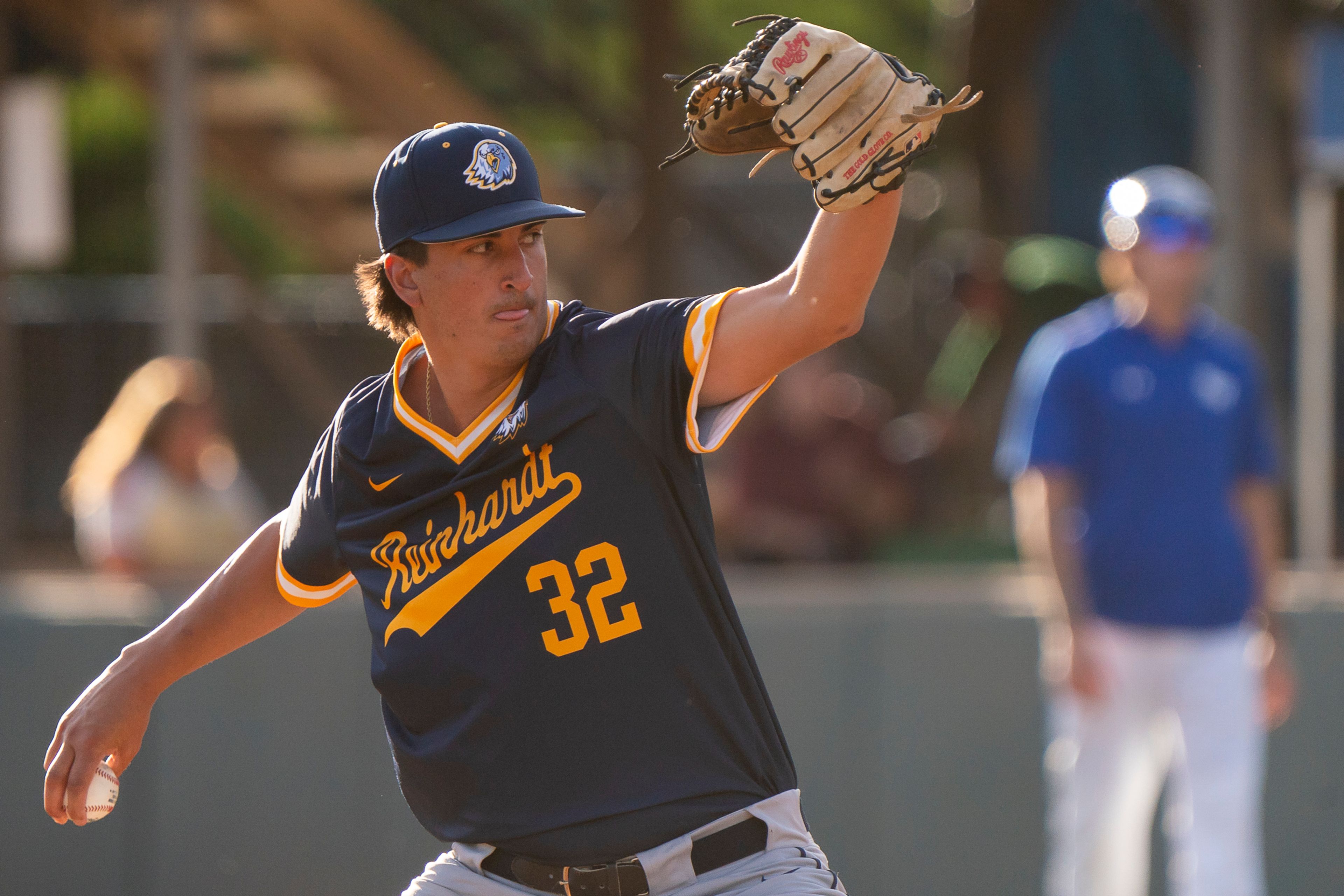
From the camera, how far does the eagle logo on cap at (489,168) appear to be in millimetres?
2646

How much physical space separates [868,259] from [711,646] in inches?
27.5

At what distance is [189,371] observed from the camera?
6.46 m

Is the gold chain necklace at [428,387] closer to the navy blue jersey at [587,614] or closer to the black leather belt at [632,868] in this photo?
the navy blue jersey at [587,614]

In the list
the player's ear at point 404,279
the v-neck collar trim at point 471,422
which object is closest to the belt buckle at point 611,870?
the v-neck collar trim at point 471,422

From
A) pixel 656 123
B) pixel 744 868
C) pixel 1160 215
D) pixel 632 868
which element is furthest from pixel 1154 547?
pixel 656 123

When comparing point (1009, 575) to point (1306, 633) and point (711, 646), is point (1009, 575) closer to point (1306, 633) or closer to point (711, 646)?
point (1306, 633)

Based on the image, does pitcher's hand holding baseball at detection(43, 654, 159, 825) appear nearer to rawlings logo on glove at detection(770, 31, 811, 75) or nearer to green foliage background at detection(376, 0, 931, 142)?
rawlings logo on glove at detection(770, 31, 811, 75)

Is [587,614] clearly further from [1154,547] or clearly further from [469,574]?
[1154,547]

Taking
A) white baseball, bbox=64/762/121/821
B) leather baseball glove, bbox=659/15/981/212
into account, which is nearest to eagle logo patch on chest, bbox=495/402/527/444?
leather baseball glove, bbox=659/15/981/212

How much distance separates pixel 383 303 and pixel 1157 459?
2.81 metres

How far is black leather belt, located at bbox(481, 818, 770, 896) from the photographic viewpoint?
2555 mm

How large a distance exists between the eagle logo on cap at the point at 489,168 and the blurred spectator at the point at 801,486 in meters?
3.87

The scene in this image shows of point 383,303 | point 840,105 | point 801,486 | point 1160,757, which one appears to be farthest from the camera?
point 801,486

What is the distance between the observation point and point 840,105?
240 centimetres
